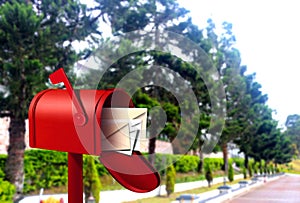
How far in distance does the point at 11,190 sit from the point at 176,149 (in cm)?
583

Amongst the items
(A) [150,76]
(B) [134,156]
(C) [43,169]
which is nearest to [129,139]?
(B) [134,156]

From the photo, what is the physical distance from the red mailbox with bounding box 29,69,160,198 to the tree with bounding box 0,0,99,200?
5.24 meters

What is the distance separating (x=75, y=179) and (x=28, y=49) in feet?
18.8

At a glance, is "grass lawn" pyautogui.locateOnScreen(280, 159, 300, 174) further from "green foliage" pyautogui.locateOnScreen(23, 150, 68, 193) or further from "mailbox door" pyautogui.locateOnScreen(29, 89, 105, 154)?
"mailbox door" pyautogui.locateOnScreen(29, 89, 105, 154)

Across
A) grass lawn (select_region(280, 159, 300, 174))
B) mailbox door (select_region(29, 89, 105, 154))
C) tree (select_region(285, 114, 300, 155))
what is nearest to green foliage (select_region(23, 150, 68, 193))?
mailbox door (select_region(29, 89, 105, 154))

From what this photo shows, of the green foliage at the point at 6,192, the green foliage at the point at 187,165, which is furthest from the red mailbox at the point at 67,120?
the green foliage at the point at 187,165

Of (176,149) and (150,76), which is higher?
(150,76)

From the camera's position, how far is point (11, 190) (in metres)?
6.33

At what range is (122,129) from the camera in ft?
3.60

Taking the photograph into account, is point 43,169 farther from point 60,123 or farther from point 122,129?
point 122,129

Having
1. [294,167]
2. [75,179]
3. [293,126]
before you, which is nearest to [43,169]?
[75,179]

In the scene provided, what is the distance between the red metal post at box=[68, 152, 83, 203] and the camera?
118 centimetres

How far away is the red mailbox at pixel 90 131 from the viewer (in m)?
1.07

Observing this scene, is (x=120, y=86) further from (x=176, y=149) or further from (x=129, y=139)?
Result: (x=176, y=149)
